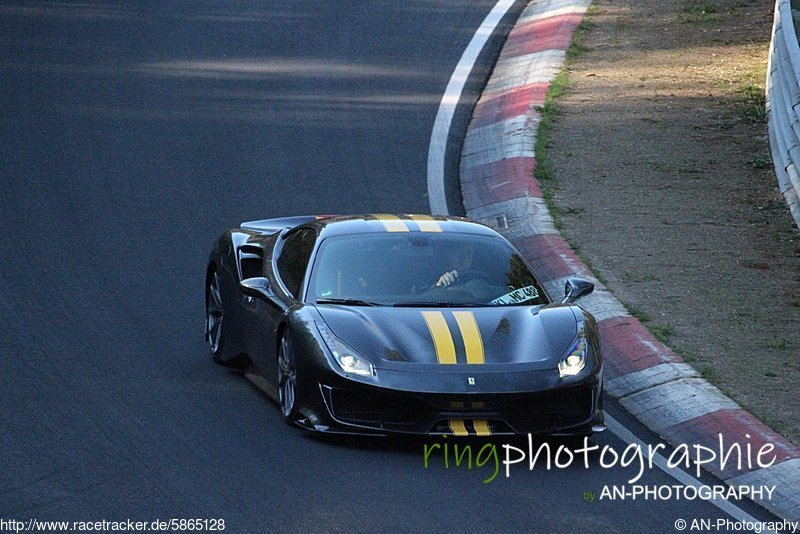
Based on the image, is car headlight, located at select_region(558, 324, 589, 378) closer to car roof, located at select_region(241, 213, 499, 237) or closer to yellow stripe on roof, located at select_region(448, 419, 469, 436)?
yellow stripe on roof, located at select_region(448, 419, 469, 436)

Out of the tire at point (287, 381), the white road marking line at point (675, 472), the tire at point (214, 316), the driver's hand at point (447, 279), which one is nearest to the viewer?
the white road marking line at point (675, 472)

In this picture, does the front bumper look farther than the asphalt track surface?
Yes

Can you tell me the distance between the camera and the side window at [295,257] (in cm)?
869

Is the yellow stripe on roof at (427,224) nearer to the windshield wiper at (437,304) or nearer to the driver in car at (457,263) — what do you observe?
the driver in car at (457,263)

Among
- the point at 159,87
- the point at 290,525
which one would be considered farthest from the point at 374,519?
the point at 159,87

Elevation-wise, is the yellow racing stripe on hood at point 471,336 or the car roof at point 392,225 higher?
the car roof at point 392,225

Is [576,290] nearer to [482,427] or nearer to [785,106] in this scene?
[482,427]

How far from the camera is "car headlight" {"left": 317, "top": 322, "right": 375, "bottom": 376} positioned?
7.52 metres

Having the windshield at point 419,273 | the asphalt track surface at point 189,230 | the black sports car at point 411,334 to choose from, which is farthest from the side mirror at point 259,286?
the asphalt track surface at point 189,230

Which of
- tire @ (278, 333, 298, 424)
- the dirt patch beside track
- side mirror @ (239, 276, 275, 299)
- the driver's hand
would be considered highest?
the driver's hand

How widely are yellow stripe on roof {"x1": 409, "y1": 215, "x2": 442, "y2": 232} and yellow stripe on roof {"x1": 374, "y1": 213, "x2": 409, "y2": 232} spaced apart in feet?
0.34

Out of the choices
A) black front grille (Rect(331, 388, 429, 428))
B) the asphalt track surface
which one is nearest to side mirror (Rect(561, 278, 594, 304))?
the asphalt track surface

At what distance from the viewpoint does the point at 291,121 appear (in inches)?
618

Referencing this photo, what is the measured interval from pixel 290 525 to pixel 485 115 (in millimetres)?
10235
